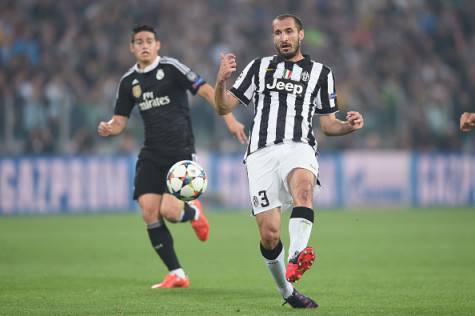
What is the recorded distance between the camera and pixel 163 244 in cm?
973

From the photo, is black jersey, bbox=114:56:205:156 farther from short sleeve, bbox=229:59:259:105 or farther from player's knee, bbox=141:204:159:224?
short sleeve, bbox=229:59:259:105

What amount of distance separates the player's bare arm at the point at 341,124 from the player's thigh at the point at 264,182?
652 mm

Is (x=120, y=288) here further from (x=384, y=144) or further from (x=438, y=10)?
(x=438, y=10)

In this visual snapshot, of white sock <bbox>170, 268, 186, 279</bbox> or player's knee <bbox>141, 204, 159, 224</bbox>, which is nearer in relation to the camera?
white sock <bbox>170, 268, 186, 279</bbox>

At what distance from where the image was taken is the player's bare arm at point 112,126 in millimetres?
9578

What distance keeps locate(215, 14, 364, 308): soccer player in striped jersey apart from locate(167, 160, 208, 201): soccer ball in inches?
46.8

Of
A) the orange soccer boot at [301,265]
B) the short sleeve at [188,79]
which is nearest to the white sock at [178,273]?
the short sleeve at [188,79]

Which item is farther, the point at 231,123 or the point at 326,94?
the point at 231,123

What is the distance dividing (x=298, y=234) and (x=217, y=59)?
1560 cm

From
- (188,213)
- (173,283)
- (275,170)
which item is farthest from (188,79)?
(275,170)

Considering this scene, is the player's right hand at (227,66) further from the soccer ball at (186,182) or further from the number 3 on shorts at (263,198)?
the soccer ball at (186,182)

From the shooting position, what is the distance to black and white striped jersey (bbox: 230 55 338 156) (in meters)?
7.79

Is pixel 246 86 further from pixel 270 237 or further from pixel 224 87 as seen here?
pixel 270 237

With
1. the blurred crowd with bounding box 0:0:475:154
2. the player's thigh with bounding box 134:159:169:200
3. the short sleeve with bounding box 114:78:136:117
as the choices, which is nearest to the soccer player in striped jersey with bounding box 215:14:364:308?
the player's thigh with bounding box 134:159:169:200
